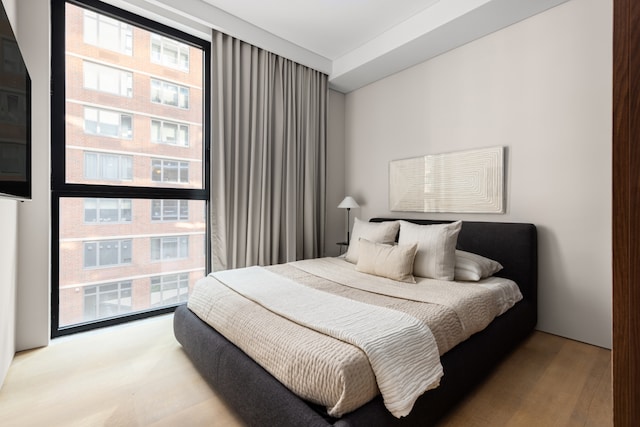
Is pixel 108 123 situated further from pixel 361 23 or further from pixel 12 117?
pixel 361 23

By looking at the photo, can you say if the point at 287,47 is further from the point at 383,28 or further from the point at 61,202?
the point at 61,202

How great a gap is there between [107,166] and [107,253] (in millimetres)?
754

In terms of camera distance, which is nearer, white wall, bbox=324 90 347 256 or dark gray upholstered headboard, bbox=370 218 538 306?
dark gray upholstered headboard, bbox=370 218 538 306

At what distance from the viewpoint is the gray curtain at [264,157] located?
2953 millimetres

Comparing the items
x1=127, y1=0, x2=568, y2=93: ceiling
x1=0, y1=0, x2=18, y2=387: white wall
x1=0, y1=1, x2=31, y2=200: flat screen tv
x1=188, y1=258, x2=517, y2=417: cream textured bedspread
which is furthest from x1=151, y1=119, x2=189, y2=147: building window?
x1=188, y1=258, x2=517, y2=417: cream textured bedspread

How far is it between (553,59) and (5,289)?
4157 mm

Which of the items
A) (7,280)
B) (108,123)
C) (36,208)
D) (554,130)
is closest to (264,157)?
(108,123)

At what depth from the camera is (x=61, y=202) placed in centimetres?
237

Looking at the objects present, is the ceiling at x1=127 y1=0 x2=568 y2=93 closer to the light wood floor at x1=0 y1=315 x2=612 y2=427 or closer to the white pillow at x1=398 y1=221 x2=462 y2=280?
the white pillow at x1=398 y1=221 x2=462 y2=280

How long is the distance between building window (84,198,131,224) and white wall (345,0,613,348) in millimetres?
2964

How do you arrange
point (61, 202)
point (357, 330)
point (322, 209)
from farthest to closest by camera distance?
point (322, 209), point (61, 202), point (357, 330)

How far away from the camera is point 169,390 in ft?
5.53

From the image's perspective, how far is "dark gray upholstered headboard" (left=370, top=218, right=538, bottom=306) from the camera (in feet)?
7.84

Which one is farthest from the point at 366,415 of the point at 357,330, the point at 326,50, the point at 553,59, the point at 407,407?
the point at 326,50
